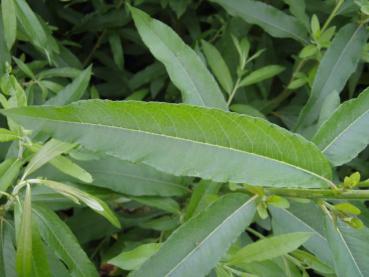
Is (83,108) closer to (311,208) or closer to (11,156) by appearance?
(11,156)

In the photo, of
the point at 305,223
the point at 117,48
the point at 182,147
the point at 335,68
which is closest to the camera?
the point at 182,147

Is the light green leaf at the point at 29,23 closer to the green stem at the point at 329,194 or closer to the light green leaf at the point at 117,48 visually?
the light green leaf at the point at 117,48

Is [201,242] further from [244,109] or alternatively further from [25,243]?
[244,109]

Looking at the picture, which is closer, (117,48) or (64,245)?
(64,245)

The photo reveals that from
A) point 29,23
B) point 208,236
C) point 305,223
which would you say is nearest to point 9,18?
point 29,23

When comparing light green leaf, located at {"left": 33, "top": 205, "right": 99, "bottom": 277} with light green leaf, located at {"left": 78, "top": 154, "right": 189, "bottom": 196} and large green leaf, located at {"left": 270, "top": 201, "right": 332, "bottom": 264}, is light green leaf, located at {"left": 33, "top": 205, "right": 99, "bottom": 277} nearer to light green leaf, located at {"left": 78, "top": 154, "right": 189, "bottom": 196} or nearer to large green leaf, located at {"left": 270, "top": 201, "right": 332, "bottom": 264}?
light green leaf, located at {"left": 78, "top": 154, "right": 189, "bottom": 196}

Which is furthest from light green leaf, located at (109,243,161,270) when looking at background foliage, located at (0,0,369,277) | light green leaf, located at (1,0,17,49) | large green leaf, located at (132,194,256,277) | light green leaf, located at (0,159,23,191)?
light green leaf, located at (1,0,17,49)

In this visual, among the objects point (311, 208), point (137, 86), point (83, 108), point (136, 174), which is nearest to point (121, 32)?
point (137, 86)

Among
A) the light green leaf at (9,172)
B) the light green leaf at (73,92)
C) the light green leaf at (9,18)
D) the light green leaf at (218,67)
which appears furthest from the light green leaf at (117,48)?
the light green leaf at (9,172)
